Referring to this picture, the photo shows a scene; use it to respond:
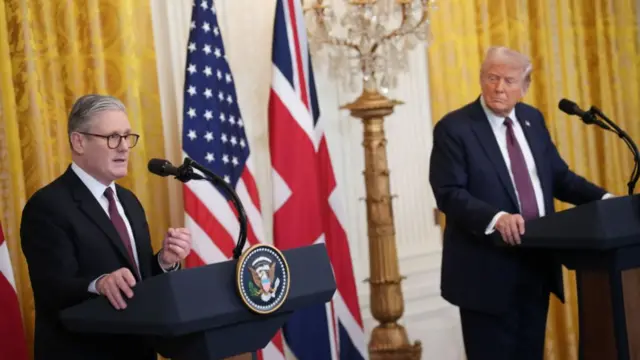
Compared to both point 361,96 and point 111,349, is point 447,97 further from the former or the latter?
point 111,349

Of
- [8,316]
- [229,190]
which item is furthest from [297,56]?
[229,190]

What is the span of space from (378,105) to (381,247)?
30.5 inches

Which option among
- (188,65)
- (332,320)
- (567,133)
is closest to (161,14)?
(188,65)

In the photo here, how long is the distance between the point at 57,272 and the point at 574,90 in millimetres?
4369

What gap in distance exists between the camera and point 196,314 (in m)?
2.41

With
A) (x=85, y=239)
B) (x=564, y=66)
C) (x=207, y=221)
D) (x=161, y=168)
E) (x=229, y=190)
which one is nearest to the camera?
(x=229, y=190)

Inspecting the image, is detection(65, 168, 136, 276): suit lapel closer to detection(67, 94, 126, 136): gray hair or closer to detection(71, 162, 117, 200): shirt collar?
detection(71, 162, 117, 200): shirt collar

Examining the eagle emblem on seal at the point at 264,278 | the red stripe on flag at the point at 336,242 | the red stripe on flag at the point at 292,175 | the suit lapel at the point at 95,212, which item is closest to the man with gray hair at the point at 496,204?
the red stripe on flag at the point at 292,175

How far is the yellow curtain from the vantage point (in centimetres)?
575

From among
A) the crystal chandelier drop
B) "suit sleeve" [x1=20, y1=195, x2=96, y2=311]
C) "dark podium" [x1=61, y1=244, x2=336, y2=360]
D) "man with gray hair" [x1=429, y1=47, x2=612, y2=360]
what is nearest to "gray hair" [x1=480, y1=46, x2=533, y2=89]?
"man with gray hair" [x1=429, y1=47, x2=612, y2=360]

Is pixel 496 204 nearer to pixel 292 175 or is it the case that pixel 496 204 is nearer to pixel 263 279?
pixel 292 175

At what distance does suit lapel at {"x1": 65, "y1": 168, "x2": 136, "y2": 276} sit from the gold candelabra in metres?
2.29

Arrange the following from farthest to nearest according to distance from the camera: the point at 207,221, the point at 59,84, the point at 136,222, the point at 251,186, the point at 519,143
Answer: the point at 251,186 → the point at 207,221 → the point at 59,84 → the point at 519,143 → the point at 136,222

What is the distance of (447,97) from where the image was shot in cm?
573
